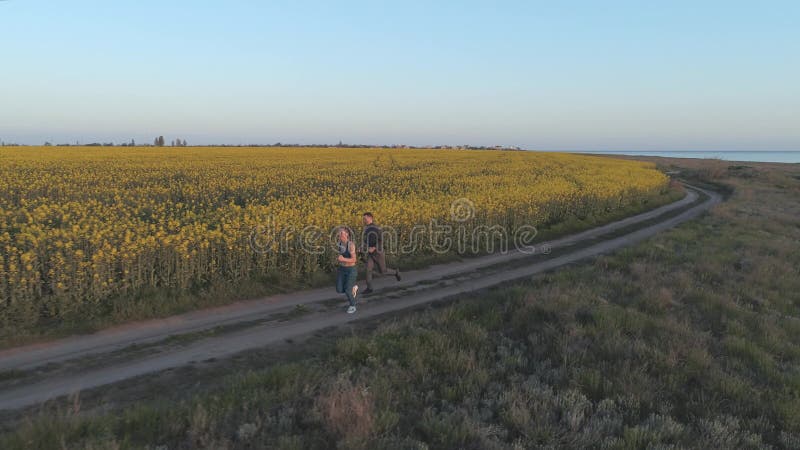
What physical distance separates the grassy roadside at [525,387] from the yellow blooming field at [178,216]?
4555mm

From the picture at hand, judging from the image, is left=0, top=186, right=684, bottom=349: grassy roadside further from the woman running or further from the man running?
the woman running

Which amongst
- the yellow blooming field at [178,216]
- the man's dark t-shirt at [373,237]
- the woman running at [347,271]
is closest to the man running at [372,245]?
the man's dark t-shirt at [373,237]

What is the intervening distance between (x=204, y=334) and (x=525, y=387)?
5.64m

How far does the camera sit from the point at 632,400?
5.43 m

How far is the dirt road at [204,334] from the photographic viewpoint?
21.1ft

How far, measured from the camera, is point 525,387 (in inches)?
224

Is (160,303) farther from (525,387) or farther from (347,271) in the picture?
(525,387)

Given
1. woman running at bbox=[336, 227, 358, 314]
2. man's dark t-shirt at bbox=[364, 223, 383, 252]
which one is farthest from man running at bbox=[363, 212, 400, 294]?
woman running at bbox=[336, 227, 358, 314]

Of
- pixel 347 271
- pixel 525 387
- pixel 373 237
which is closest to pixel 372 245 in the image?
pixel 373 237

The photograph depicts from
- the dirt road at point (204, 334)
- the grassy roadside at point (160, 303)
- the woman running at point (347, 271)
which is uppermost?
the woman running at point (347, 271)

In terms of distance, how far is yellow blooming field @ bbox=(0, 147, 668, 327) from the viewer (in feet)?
29.6

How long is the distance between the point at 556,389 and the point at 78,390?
6.22 metres

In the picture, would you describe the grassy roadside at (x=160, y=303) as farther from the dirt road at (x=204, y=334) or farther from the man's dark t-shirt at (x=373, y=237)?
the man's dark t-shirt at (x=373, y=237)

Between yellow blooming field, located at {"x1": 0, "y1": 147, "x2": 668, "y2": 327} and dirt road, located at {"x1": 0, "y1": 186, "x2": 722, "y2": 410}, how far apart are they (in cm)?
137
